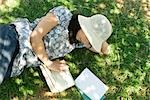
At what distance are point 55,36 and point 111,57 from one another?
67 cm

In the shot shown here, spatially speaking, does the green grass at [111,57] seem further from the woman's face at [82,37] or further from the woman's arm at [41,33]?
the woman's face at [82,37]

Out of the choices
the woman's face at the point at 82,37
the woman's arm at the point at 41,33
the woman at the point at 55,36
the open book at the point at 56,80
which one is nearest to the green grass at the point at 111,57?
the open book at the point at 56,80

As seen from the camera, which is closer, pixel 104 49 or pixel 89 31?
pixel 89 31

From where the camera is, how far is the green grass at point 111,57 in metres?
3.41

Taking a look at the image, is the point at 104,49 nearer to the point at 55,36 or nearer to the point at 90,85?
the point at 90,85

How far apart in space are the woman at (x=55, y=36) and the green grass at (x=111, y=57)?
0.19m

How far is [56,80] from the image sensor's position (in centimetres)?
336

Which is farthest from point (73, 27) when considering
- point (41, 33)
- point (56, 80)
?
point (56, 80)

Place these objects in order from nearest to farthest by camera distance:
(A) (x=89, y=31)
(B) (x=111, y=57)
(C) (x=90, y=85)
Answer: (A) (x=89, y=31) < (C) (x=90, y=85) < (B) (x=111, y=57)

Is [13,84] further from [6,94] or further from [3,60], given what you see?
[3,60]

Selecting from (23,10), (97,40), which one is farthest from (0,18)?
(97,40)

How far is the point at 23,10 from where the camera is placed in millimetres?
3795

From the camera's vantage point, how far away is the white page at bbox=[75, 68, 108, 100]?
3403 millimetres

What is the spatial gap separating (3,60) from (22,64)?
23cm
